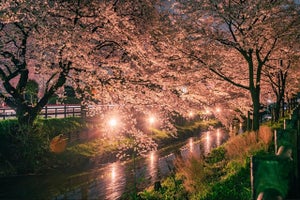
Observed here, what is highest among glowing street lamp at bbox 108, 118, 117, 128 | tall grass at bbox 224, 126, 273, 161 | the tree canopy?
the tree canopy

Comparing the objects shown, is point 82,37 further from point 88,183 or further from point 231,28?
point 88,183

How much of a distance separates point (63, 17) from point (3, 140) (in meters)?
11.6

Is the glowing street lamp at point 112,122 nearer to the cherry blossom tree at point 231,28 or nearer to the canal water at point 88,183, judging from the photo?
the canal water at point 88,183

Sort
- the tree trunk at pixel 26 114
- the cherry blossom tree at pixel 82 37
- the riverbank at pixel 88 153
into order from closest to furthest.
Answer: the cherry blossom tree at pixel 82 37
the tree trunk at pixel 26 114
the riverbank at pixel 88 153

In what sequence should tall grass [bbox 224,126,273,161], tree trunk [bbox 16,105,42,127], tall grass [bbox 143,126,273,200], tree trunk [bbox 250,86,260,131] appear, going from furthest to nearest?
1. tree trunk [bbox 16,105,42,127]
2. tree trunk [bbox 250,86,260,131]
3. tall grass [bbox 224,126,273,161]
4. tall grass [bbox 143,126,273,200]

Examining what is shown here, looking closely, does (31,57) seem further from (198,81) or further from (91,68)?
(198,81)

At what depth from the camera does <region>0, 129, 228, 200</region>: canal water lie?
15914 millimetres

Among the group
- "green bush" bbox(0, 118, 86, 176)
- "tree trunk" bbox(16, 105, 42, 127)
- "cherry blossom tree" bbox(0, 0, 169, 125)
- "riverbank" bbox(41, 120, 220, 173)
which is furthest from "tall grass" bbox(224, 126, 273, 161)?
"green bush" bbox(0, 118, 86, 176)

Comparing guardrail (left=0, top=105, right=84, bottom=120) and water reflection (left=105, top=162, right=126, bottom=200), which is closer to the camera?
water reflection (left=105, top=162, right=126, bottom=200)

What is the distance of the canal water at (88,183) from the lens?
627 inches

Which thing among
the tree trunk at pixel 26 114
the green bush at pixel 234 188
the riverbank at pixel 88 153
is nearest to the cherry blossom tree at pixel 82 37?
Result: the tree trunk at pixel 26 114

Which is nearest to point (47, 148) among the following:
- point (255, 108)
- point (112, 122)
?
point (112, 122)

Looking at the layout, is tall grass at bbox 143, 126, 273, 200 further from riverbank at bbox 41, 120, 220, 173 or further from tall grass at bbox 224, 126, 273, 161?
riverbank at bbox 41, 120, 220, 173

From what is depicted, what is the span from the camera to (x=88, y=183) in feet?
59.8
